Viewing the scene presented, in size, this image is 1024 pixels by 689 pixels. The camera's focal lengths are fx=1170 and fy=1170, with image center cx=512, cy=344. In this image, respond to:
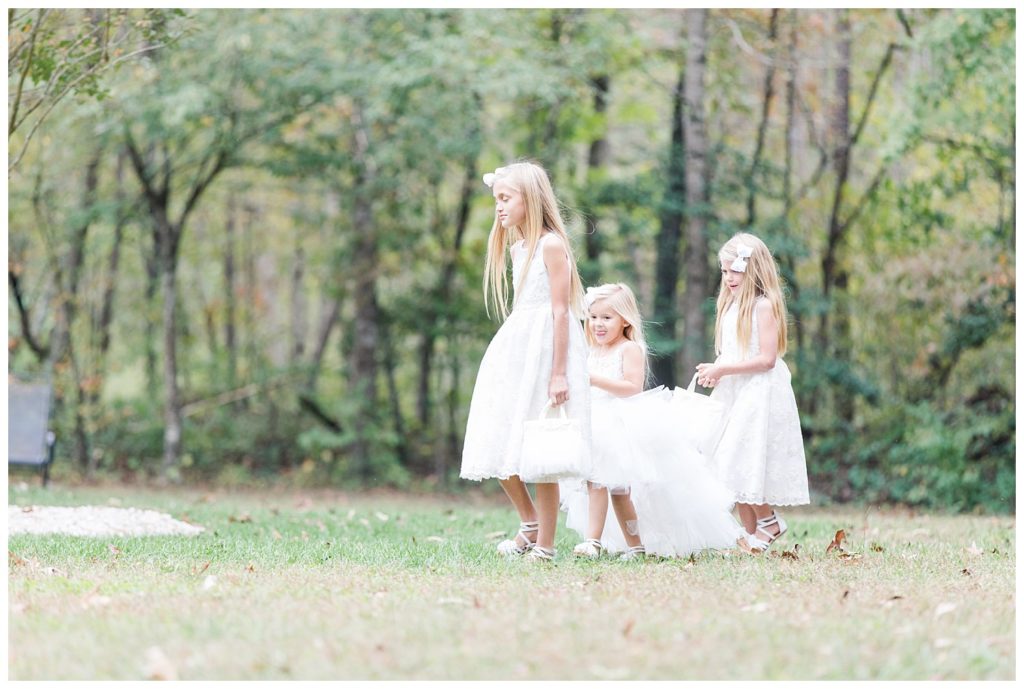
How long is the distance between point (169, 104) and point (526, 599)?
9.54 m

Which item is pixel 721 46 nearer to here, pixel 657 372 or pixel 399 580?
pixel 657 372

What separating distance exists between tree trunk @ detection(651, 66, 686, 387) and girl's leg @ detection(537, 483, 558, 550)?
841 cm

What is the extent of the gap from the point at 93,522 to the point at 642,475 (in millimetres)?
3572

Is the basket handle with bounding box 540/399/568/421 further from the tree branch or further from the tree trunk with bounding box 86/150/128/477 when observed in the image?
the tree trunk with bounding box 86/150/128/477

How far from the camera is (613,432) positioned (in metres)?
5.71

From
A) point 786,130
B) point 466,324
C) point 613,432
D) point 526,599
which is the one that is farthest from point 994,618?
point 786,130

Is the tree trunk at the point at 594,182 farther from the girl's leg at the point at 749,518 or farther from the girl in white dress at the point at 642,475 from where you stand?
the girl in white dress at the point at 642,475

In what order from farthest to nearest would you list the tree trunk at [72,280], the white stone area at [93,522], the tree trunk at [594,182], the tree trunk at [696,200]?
the tree trunk at [72,280] < the tree trunk at [594,182] < the tree trunk at [696,200] < the white stone area at [93,522]

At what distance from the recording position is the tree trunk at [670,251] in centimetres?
1420

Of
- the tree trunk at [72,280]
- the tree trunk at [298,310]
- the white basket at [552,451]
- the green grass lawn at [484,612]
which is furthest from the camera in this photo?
the tree trunk at [298,310]

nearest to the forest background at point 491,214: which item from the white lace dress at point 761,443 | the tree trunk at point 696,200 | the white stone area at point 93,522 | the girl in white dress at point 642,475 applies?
the tree trunk at point 696,200

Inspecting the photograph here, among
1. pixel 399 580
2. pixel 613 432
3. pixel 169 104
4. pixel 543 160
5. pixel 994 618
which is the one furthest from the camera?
pixel 543 160

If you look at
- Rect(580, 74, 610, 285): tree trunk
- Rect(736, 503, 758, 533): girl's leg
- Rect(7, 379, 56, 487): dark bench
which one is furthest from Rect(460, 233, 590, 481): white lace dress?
Rect(580, 74, 610, 285): tree trunk

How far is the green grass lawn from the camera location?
3.39m
